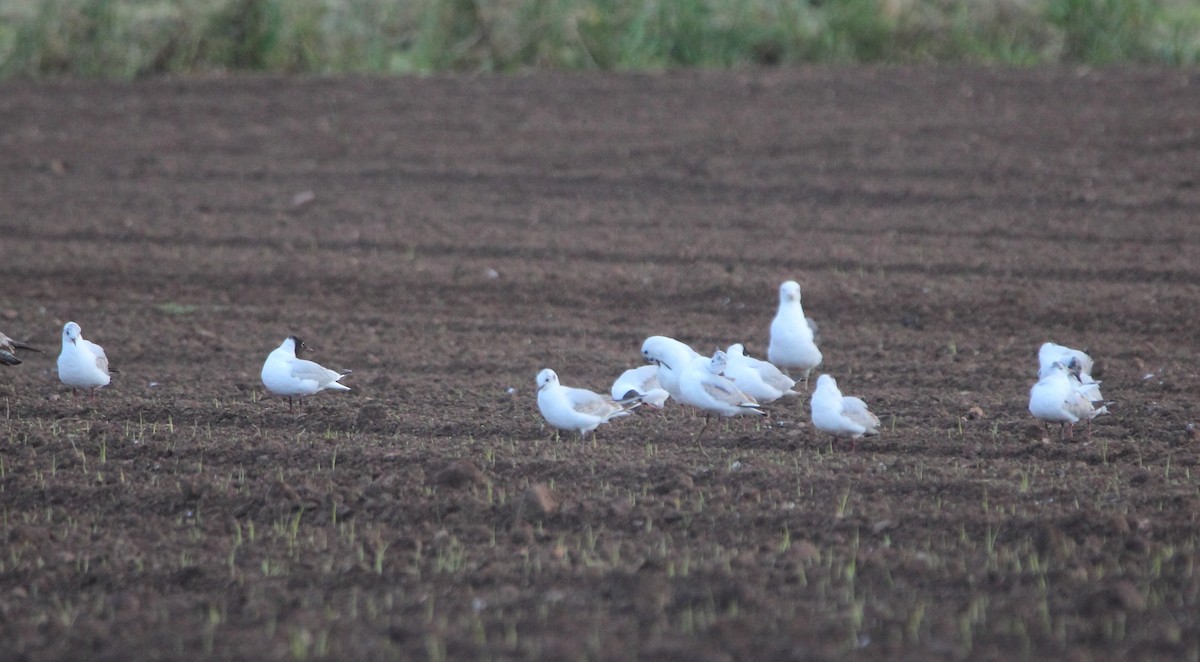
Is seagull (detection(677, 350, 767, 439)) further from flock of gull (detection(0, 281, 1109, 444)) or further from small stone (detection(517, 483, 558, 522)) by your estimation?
small stone (detection(517, 483, 558, 522))

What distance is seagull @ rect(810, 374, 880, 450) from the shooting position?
298 inches

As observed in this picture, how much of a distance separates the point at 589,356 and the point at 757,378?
82.5 inches

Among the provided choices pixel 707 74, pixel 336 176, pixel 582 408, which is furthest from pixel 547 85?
pixel 582 408

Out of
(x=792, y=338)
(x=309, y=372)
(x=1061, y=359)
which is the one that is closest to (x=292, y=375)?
(x=309, y=372)

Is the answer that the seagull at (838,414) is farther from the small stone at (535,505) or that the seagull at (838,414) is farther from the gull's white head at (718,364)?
the small stone at (535,505)

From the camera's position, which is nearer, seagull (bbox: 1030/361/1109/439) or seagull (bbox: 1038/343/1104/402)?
seagull (bbox: 1030/361/1109/439)

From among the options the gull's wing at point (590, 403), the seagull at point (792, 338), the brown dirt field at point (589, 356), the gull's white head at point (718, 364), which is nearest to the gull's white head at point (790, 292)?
the seagull at point (792, 338)

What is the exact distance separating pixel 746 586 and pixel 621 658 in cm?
81

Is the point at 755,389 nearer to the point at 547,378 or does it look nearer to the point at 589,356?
the point at 547,378

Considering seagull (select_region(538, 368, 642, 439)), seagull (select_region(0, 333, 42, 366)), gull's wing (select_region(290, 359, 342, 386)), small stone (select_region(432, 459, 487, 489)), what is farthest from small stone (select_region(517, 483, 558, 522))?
seagull (select_region(0, 333, 42, 366))

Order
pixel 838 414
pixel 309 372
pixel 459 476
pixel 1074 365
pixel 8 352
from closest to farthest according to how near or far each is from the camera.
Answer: pixel 459 476 < pixel 838 414 < pixel 1074 365 < pixel 309 372 < pixel 8 352

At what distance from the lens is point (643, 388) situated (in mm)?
8828

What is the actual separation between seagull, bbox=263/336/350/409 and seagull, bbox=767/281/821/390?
2846 mm

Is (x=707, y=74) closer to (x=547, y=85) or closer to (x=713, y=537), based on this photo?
(x=547, y=85)
